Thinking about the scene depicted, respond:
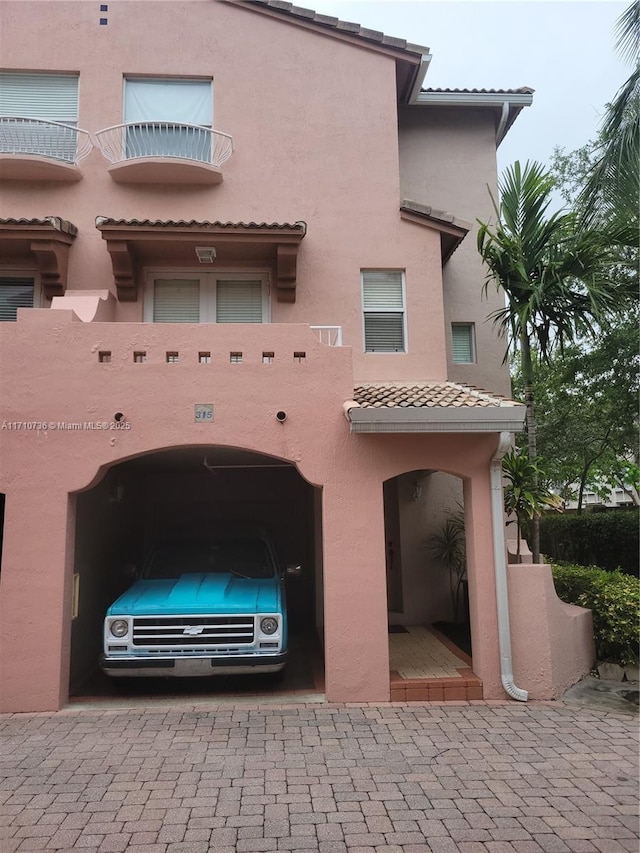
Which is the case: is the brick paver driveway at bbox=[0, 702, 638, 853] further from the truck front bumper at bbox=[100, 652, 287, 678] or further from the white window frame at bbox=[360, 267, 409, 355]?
the white window frame at bbox=[360, 267, 409, 355]

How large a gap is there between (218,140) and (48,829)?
9.12 m

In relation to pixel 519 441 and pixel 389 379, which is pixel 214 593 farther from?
pixel 519 441

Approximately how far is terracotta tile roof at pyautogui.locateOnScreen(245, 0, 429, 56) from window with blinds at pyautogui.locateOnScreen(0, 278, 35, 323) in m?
6.11

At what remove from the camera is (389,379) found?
8.79m

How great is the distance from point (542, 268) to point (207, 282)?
5.16 meters

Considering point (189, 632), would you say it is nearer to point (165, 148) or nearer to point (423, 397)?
point (423, 397)

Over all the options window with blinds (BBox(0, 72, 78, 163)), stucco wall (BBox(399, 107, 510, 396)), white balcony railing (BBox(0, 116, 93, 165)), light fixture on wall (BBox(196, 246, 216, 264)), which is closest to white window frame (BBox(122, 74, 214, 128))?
window with blinds (BBox(0, 72, 78, 163))

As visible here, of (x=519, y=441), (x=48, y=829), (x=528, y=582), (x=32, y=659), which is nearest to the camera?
(x=48, y=829)

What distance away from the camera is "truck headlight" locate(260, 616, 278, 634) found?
6348 millimetres

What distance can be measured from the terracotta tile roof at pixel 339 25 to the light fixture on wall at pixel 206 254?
14.8 ft

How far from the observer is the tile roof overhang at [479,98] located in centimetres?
1069

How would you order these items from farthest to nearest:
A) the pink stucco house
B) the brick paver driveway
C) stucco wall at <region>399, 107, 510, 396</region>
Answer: stucco wall at <region>399, 107, 510, 396</region>
the pink stucco house
the brick paver driveway

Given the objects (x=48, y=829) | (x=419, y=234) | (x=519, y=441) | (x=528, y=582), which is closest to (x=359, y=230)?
(x=419, y=234)

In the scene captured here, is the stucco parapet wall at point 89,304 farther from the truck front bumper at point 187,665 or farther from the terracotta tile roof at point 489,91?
the terracotta tile roof at point 489,91
